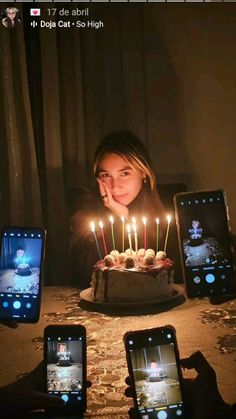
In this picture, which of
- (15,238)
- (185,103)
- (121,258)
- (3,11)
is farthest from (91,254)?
(3,11)

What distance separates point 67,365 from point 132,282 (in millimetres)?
571

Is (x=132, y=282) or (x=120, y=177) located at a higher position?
(x=120, y=177)

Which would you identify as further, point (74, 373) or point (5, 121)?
point (5, 121)

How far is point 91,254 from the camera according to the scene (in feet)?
7.66

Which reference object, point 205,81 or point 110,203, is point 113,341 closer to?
point 110,203

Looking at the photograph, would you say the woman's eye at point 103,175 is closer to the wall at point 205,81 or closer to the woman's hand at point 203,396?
the wall at point 205,81

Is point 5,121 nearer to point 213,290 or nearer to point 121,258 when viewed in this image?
point 121,258

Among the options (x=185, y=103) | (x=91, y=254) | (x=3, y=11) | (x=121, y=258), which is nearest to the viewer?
(x=121, y=258)

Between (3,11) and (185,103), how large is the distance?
89cm

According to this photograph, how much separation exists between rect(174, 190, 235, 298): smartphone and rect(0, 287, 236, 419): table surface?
0.08 metres

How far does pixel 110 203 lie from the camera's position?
2.41m

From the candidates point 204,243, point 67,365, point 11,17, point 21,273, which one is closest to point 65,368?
point 67,365

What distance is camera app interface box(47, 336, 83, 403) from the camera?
1.20 m

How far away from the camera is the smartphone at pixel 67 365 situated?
120 centimetres
